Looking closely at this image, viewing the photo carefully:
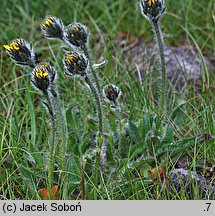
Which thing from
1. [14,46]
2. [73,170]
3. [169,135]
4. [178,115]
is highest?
[14,46]

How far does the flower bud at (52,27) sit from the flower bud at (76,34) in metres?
0.06

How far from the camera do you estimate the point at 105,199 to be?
9.76 ft

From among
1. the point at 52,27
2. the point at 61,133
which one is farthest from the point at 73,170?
the point at 52,27

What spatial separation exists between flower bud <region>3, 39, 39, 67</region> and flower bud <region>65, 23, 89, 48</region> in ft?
0.77

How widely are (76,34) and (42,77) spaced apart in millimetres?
408

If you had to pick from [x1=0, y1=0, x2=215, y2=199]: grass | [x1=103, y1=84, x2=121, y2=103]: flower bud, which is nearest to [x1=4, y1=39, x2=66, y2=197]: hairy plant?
[x1=0, y1=0, x2=215, y2=199]: grass

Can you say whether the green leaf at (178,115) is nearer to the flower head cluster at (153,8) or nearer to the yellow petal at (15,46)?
the flower head cluster at (153,8)

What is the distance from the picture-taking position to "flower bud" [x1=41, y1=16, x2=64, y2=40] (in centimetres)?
317

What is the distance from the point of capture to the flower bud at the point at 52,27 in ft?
10.4

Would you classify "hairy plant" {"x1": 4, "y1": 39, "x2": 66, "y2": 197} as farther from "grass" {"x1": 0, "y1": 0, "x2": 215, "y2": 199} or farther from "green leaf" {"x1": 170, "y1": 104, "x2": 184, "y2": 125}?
"green leaf" {"x1": 170, "y1": 104, "x2": 184, "y2": 125}

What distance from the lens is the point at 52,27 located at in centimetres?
317

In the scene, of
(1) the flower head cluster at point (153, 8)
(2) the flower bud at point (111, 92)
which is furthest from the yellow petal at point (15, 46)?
(1) the flower head cluster at point (153, 8)

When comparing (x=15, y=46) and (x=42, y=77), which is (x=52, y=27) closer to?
(x=15, y=46)

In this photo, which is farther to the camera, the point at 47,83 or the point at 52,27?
the point at 52,27
